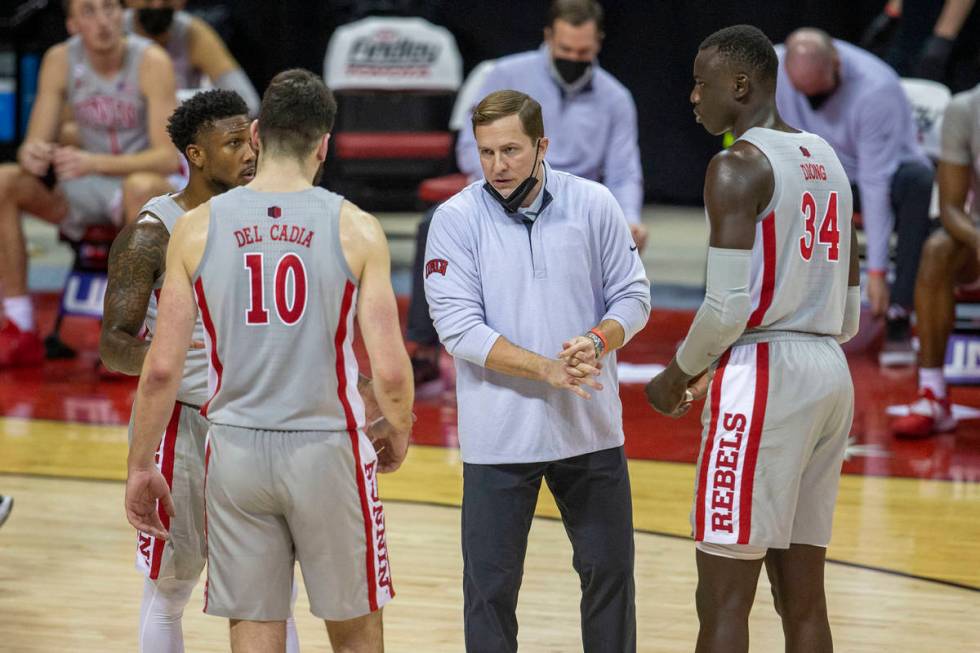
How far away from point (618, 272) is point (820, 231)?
0.45 metres

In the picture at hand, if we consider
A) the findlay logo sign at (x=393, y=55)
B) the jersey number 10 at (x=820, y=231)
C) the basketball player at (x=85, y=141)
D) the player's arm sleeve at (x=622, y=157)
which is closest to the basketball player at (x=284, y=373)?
the jersey number 10 at (x=820, y=231)

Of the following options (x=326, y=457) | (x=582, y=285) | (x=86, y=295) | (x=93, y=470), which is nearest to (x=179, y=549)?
(x=326, y=457)

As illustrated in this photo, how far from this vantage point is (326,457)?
9.39 ft

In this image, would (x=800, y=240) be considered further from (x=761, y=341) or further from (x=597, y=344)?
(x=597, y=344)

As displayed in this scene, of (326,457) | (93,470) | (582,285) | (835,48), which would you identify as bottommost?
(93,470)

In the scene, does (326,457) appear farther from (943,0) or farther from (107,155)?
(943,0)

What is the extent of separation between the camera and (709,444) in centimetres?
328

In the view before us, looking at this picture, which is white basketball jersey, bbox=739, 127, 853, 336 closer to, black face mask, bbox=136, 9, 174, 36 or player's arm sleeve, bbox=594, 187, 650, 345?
player's arm sleeve, bbox=594, 187, 650, 345

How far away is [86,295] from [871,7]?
668 centimetres

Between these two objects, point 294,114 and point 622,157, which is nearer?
point 294,114

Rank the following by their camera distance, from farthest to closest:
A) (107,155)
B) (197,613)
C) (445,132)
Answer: (445,132) → (107,155) → (197,613)

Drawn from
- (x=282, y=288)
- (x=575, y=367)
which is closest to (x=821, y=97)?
(x=575, y=367)

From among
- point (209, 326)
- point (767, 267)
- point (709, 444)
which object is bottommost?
point (709, 444)

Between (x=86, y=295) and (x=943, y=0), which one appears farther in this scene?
(x=943, y=0)
